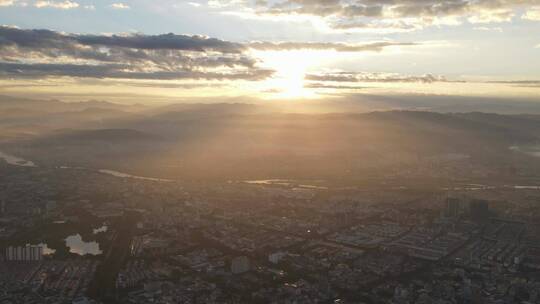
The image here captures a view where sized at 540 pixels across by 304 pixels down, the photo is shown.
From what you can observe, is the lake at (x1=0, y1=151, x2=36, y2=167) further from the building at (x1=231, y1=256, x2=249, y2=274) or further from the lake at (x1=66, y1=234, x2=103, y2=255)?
the building at (x1=231, y1=256, x2=249, y2=274)

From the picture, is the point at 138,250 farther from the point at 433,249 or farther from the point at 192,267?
the point at 433,249

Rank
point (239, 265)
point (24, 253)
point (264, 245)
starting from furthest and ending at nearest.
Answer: point (264, 245) < point (24, 253) < point (239, 265)

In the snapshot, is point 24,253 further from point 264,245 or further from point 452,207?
point 452,207

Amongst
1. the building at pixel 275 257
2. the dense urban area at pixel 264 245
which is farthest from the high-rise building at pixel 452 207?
the building at pixel 275 257

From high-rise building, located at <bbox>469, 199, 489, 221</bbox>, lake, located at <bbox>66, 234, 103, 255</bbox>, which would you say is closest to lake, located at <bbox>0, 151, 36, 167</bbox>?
lake, located at <bbox>66, 234, 103, 255</bbox>

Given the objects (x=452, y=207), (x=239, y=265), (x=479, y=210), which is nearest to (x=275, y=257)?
(x=239, y=265)

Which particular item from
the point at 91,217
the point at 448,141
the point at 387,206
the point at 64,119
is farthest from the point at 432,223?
the point at 64,119
